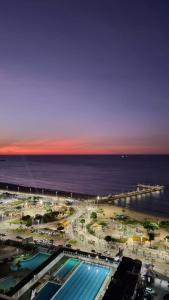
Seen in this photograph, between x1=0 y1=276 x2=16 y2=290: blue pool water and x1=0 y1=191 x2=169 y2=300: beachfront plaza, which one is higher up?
x1=0 y1=191 x2=169 y2=300: beachfront plaza

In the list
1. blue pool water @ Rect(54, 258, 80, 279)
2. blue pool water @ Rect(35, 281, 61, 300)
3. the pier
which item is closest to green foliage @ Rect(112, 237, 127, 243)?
blue pool water @ Rect(54, 258, 80, 279)

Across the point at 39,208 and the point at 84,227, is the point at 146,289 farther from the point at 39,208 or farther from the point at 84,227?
the point at 39,208

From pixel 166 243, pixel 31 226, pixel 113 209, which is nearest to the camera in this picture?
pixel 166 243

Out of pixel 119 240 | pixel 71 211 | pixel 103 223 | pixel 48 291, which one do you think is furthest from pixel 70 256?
pixel 71 211

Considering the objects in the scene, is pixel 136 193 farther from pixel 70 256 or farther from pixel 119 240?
pixel 70 256

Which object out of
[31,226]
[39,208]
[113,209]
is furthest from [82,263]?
[113,209]

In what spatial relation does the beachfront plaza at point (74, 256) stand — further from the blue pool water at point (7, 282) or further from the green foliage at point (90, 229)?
the green foliage at point (90, 229)

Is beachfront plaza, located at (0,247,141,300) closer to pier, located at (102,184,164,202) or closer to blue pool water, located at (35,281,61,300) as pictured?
blue pool water, located at (35,281,61,300)
